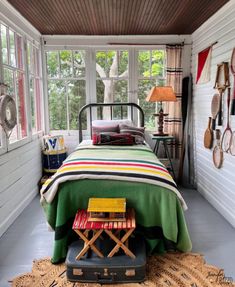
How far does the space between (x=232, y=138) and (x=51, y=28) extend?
289cm

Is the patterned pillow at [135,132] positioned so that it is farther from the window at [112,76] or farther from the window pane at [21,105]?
the window pane at [21,105]

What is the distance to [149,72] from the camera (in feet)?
14.7

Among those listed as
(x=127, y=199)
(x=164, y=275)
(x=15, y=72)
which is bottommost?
(x=164, y=275)

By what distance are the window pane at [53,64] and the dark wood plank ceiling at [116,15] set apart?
339 mm

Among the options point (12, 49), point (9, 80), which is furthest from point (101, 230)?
point (12, 49)

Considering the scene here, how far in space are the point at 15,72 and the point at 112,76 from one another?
1.66 m

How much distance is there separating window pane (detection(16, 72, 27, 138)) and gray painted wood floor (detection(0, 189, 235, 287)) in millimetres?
1009

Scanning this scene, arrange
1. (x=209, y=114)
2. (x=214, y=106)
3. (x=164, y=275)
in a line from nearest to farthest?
(x=164, y=275)
(x=214, y=106)
(x=209, y=114)

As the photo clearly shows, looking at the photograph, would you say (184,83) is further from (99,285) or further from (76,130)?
(99,285)

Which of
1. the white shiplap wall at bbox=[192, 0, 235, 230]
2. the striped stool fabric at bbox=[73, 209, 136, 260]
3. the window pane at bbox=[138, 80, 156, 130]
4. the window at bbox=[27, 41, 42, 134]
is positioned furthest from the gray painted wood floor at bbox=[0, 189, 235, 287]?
the window pane at bbox=[138, 80, 156, 130]

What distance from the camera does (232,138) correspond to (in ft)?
9.46

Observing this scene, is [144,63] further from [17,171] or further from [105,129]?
[17,171]

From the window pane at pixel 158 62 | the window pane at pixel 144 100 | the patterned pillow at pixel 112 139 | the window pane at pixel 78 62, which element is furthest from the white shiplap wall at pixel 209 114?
the window pane at pixel 78 62

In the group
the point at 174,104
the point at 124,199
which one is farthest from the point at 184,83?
the point at 124,199
